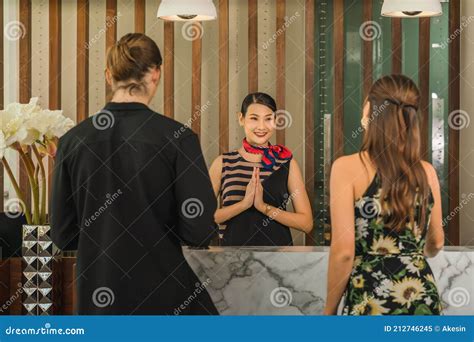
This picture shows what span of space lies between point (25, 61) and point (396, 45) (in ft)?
6.69

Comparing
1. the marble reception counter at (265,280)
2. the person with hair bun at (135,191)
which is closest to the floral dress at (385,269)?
the person with hair bun at (135,191)

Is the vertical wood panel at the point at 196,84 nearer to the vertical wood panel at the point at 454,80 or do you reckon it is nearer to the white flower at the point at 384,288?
the vertical wood panel at the point at 454,80

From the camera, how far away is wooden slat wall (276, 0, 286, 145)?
15.5 feet

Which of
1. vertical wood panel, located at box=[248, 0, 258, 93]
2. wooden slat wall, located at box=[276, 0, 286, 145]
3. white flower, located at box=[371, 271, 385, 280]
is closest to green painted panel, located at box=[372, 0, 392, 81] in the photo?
wooden slat wall, located at box=[276, 0, 286, 145]

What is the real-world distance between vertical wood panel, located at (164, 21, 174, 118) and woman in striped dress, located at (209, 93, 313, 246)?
105cm

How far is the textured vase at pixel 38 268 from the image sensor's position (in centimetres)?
283

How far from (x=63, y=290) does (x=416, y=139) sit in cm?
131

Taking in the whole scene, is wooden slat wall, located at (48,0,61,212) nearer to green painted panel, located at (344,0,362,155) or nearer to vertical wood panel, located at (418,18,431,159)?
green painted panel, located at (344,0,362,155)

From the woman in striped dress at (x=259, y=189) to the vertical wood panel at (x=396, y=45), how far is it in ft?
4.15

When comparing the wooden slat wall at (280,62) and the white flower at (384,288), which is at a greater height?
the wooden slat wall at (280,62)

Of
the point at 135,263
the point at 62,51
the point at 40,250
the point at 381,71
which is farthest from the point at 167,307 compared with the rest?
the point at 62,51

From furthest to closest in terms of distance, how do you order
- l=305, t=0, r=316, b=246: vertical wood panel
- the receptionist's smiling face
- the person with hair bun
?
l=305, t=0, r=316, b=246: vertical wood panel < the receptionist's smiling face < the person with hair bun

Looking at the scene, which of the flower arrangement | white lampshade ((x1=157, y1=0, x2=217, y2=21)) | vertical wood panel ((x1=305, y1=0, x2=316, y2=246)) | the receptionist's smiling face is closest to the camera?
the flower arrangement

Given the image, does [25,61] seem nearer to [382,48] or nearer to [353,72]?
[353,72]
